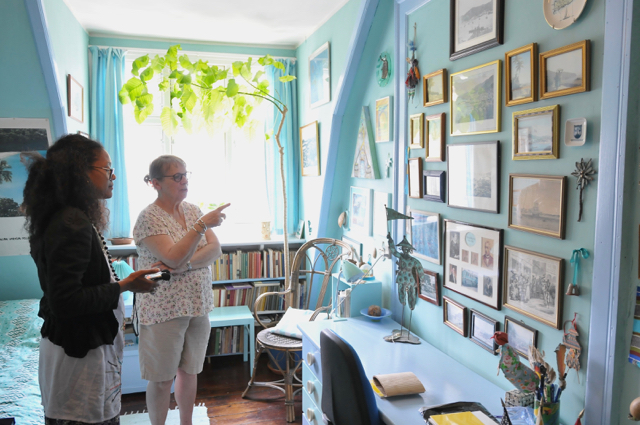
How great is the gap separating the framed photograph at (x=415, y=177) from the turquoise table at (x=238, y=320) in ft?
5.90

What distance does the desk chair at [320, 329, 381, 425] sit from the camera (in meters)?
1.45

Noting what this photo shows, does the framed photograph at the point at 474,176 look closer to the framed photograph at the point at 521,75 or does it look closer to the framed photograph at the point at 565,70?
the framed photograph at the point at 521,75

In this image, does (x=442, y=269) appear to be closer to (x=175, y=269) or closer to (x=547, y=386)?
(x=547, y=386)

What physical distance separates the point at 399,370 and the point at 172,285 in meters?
1.02

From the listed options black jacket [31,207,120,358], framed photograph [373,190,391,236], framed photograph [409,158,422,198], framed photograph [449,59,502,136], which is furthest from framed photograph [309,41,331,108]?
black jacket [31,207,120,358]

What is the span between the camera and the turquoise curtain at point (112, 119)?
3822 millimetres

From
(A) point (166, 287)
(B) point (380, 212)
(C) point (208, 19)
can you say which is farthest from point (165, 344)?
(C) point (208, 19)

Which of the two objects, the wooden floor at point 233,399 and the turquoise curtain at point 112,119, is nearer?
the wooden floor at point 233,399

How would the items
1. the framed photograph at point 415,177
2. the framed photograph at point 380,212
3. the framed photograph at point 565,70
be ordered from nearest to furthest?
the framed photograph at point 565,70, the framed photograph at point 415,177, the framed photograph at point 380,212

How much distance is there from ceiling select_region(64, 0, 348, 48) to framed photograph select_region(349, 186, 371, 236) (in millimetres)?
1244

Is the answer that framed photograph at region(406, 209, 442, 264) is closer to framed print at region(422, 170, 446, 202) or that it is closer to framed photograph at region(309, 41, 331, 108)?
framed print at region(422, 170, 446, 202)

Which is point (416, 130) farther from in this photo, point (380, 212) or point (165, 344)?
point (165, 344)

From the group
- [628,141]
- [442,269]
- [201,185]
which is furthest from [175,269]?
[201,185]

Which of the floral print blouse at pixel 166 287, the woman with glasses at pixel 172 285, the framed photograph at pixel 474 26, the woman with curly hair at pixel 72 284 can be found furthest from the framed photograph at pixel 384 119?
the woman with curly hair at pixel 72 284
